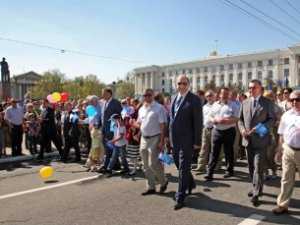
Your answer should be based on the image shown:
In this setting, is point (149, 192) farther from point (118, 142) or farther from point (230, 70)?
point (230, 70)

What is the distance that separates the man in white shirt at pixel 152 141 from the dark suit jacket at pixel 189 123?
2.18ft

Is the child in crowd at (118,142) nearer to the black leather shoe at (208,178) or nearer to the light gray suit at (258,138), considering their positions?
the black leather shoe at (208,178)

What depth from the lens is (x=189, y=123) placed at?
18.9ft

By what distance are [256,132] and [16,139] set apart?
8.36m

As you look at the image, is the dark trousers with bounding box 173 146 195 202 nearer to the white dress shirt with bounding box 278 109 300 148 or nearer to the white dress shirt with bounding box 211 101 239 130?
the white dress shirt with bounding box 278 109 300 148

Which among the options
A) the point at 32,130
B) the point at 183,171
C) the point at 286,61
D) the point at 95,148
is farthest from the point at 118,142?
the point at 286,61

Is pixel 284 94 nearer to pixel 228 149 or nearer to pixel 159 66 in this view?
pixel 228 149

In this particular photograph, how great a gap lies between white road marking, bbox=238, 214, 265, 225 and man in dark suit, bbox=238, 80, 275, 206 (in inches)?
20.9

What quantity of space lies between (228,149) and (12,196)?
180 inches

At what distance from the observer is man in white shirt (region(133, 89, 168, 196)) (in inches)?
254

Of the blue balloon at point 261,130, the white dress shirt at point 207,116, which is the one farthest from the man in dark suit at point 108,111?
the blue balloon at point 261,130

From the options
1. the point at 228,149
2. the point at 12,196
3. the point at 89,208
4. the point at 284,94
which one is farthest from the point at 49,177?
the point at 284,94

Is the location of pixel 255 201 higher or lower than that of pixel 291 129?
lower

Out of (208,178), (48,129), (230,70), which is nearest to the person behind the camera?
(208,178)
